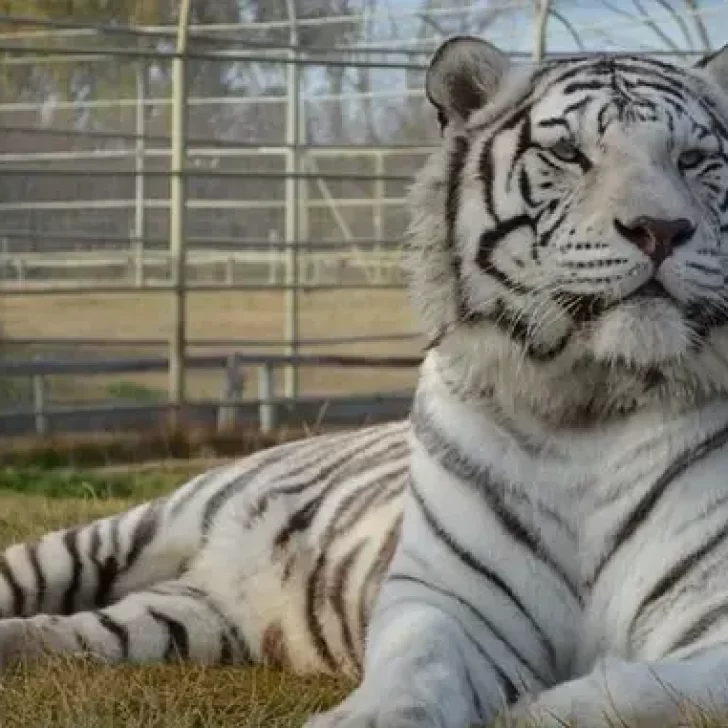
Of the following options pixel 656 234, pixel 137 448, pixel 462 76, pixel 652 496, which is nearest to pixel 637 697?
pixel 652 496

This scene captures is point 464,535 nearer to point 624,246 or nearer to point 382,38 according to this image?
point 624,246

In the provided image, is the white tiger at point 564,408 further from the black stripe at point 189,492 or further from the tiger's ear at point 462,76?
the black stripe at point 189,492

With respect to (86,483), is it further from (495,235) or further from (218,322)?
(495,235)

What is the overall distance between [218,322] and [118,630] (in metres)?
6.07

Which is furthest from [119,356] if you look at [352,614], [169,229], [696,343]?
[696,343]

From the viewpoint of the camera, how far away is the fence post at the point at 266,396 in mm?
8227

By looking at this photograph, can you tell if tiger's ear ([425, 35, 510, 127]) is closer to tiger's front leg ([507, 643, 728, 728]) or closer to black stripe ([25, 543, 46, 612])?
tiger's front leg ([507, 643, 728, 728])

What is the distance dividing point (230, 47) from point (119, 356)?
1556mm

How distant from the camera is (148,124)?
879 cm

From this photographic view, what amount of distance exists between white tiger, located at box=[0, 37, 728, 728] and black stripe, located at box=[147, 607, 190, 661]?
47 cm

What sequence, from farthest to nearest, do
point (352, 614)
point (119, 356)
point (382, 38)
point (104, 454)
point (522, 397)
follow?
point (382, 38) → point (119, 356) → point (104, 454) → point (352, 614) → point (522, 397)

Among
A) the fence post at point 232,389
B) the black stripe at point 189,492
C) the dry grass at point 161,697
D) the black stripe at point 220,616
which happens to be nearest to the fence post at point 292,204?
the fence post at point 232,389

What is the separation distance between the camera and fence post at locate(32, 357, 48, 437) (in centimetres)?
793

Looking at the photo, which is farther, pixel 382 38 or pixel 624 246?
pixel 382 38
